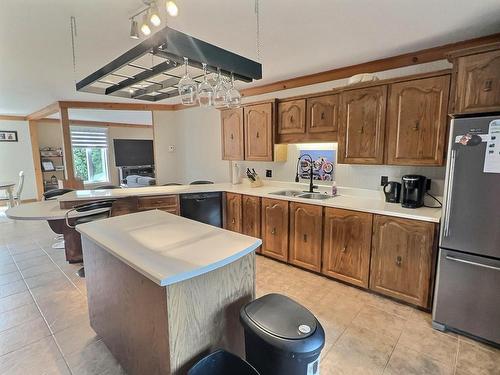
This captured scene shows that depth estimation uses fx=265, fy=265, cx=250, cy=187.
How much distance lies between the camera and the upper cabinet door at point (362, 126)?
8.70ft

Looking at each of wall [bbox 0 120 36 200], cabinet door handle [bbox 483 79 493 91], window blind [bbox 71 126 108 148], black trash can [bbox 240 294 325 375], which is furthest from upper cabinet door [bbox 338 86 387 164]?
wall [bbox 0 120 36 200]

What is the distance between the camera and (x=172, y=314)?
1245mm

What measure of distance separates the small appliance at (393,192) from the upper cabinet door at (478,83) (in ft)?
3.07

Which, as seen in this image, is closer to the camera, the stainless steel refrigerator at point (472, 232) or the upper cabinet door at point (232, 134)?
the stainless steel refrigerator at point (472, 232)

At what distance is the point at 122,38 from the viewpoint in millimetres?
2352

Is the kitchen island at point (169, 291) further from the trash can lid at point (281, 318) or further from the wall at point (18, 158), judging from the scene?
the wall at point (18, 158)

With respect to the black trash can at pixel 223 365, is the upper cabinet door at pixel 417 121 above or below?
above

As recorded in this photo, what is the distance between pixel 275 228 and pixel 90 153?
8.00 m

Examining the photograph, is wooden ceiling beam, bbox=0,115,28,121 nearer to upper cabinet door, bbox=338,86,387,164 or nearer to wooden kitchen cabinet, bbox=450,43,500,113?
→ upper cabinet door, bbox=338,86,387,164

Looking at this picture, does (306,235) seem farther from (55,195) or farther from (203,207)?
(55,195)

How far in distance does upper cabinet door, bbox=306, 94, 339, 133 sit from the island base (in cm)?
211

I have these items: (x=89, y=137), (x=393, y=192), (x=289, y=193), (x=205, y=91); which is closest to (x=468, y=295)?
(x=393, y=192)

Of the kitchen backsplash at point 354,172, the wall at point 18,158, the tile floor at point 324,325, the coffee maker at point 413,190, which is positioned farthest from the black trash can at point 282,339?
the wall at point 18,158

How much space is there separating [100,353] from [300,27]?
292 centimetres
